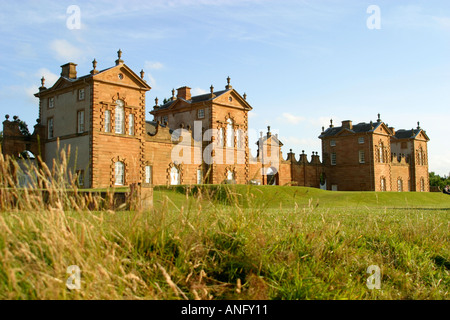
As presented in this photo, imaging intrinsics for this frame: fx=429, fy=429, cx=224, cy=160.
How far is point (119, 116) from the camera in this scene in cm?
3581

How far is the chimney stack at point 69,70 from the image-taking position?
37281mm

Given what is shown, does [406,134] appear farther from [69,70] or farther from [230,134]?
[69,70]

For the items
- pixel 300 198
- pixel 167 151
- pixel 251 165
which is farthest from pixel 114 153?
pixel 251 165

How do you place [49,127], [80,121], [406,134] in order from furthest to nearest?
[406,134]
[49,127]
[80,121]

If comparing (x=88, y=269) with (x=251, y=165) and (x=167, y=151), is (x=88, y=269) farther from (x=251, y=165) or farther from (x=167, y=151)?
(x=251, y=165)

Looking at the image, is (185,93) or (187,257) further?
Answer: (185,93)

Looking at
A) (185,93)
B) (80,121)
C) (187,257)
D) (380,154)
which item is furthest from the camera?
(380,154)

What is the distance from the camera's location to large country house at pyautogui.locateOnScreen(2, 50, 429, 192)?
34.1 m

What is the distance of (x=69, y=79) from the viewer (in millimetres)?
36094

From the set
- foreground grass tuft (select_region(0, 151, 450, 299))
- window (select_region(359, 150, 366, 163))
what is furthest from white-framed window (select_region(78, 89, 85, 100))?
window (select_region(359, 150, 366, 163))

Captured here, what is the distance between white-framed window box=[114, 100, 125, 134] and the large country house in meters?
0.08

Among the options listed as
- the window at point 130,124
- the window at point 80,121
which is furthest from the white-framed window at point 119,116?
the window at point 80,121

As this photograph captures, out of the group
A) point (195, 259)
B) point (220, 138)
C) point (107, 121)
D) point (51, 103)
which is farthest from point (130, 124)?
point (195, 259)
